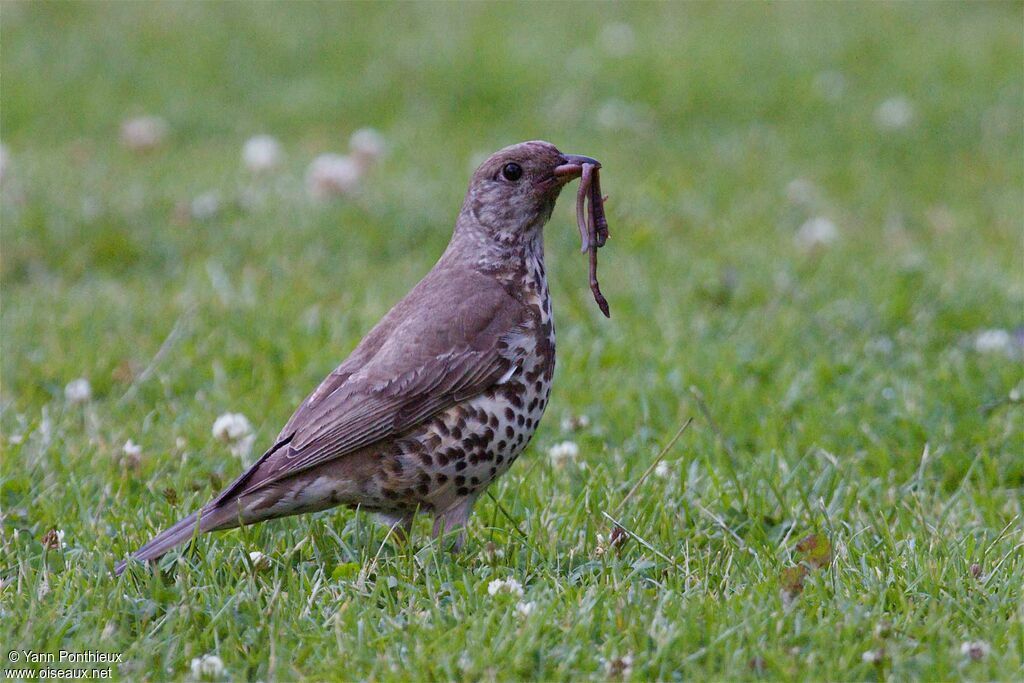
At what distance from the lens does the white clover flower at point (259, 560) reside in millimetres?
3670

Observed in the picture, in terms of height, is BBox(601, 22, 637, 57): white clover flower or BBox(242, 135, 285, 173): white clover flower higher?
BBox(601, 22, 637, 57): white clover flower

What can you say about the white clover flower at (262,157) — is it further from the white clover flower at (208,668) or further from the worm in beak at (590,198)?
the white clover flower at (208,668)

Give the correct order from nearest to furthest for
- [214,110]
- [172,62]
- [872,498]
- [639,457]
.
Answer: [872,498] → [639,457] → [214,110] → [172,62]

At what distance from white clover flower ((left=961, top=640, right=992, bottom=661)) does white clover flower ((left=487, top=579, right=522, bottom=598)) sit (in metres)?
1.08

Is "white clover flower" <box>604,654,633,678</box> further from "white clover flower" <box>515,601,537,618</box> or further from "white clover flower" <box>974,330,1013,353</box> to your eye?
"white clover flower" <box>974,330,1013,353</box>

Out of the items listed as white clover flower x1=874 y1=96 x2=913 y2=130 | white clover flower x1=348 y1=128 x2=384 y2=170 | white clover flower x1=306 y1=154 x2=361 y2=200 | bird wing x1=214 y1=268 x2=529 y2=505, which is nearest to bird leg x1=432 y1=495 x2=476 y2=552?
bird wing x1=214 y1=268 x2=529 y2=505

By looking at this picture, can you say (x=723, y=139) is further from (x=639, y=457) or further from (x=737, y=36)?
(x=639, y=457)

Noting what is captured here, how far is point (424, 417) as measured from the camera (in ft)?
12.7

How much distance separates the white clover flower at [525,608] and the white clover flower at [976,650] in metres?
A: 1.01

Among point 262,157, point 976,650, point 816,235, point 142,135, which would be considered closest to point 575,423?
point 976,650

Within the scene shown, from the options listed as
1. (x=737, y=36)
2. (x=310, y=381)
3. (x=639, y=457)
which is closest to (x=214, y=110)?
(x=737, y=36)

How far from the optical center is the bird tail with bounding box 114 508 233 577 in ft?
11.8

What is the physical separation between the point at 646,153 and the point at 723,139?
78 centimetres

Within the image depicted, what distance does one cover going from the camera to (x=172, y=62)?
11.1m
